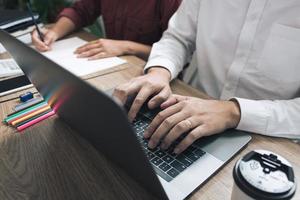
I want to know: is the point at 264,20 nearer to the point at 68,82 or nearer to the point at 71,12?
the point at 68,82

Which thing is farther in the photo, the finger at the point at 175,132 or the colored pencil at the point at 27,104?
the colored pencil at the point at 27,104

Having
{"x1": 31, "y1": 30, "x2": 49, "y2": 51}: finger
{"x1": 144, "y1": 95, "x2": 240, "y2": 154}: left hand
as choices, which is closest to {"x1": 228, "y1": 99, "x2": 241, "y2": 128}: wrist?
{"x1": 144, "y1": 95, "x2": 240, "y2": 154}: left hand

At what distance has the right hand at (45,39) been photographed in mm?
1103

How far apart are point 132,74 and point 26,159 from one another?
43cm

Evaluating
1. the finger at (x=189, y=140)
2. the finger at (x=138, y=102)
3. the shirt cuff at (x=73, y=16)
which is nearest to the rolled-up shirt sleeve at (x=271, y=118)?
the finger at (x=189, y=140)

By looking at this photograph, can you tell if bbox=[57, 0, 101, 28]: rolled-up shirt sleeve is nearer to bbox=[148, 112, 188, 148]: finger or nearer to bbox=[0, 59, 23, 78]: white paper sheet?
bbox=[0, 59, 23, 78]: white paper sheet

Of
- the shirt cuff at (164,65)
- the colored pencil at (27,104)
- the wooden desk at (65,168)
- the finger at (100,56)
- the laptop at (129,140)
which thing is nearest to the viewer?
the laptop at (129,140)

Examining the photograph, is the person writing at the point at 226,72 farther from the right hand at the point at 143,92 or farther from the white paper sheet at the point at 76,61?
the white paper sheet at the point at 76,61

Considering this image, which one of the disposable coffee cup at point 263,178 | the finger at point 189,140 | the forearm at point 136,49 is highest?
the disposable coffee cup at point 263,178

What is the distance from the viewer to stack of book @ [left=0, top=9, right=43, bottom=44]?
122 centimetres

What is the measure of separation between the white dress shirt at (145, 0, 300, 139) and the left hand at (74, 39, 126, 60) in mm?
163

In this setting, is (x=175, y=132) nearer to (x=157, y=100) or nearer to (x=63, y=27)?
(x=157, y=100)

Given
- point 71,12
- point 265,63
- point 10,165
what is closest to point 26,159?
point 10,165

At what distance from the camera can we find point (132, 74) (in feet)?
3.02
